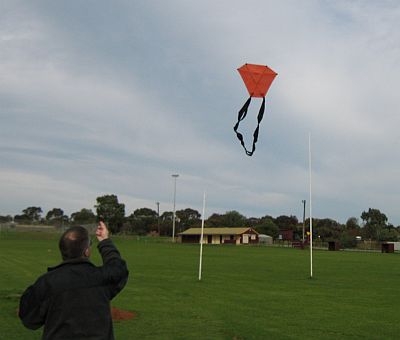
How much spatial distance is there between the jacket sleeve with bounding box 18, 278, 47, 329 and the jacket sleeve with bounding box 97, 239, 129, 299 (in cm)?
41

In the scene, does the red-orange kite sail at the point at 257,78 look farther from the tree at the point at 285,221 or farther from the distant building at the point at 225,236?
the tree at the point at 285,221

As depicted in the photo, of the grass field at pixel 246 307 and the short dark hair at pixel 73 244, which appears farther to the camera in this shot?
the grass field at pixel 246 307

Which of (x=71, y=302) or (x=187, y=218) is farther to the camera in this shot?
(x=187, y=218)

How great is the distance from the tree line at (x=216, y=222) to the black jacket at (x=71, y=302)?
102 m

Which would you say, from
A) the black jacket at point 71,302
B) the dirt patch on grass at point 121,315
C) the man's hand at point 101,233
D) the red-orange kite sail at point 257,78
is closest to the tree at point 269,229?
the dirt patch on grass at point 121,315

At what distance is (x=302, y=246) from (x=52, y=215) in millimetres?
93328

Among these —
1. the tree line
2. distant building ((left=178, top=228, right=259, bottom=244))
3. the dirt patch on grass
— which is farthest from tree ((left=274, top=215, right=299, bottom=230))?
the dirt patch on grass

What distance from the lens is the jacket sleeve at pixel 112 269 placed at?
11.5ft

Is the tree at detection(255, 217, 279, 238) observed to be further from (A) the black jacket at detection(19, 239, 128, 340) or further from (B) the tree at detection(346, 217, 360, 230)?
(A) the black jacket at detection(19, 239, 128, 340)

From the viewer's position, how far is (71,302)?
335 centimetres

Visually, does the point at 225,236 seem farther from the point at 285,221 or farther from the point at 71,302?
the point at 71,302

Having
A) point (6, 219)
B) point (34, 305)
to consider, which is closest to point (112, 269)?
point (34, 305)

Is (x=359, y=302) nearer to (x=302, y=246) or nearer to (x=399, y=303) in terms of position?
(x=399, y=303)

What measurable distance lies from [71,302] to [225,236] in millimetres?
102774
